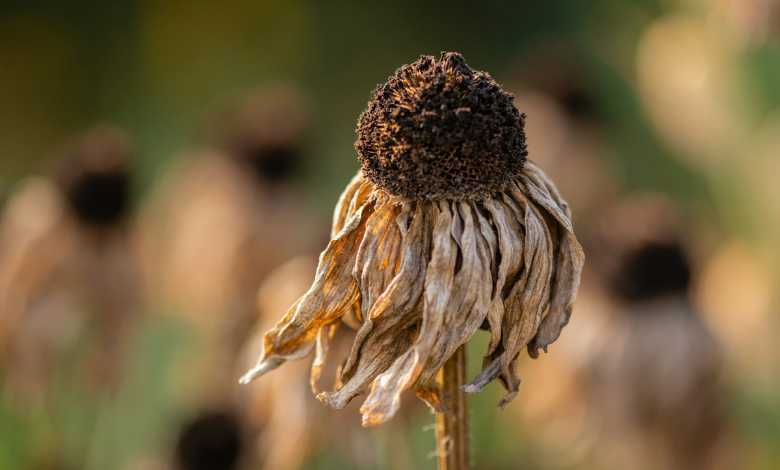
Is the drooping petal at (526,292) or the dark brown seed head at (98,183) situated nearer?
the drooping petal at (526,292)

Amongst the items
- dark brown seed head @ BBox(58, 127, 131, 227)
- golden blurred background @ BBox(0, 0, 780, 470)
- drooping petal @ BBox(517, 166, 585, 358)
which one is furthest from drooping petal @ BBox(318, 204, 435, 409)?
dark brown seed head @ BBox(58, 127, 131, 227)

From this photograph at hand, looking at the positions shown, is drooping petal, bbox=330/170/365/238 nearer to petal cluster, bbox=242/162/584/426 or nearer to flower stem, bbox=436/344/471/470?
petal cluster, bbox=242/162/584/426

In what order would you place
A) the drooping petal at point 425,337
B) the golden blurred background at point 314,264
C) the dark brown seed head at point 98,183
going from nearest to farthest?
the drooping petal at point 425,337, the golden blurred background at point 314,264, the dark brown seed head at point 98,183


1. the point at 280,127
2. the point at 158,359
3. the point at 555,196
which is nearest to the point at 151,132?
the point at 158,359

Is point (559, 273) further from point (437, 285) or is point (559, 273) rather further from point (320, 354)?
point (320, 354)

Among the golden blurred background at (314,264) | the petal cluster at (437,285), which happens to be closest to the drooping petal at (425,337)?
the petal cluster at (437,285)

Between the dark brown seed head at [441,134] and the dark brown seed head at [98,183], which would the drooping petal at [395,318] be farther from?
the dark brown seed head at [98,183]

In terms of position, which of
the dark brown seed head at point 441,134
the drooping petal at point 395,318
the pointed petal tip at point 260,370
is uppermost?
the dark brown seed head at point 441,134

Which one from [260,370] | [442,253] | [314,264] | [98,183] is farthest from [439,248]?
[98,183]
